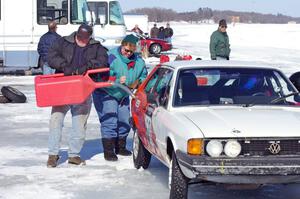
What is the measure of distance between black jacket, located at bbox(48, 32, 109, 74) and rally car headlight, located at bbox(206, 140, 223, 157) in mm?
2734

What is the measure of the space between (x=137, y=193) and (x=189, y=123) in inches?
49.0

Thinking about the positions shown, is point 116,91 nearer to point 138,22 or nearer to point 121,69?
point 121,69

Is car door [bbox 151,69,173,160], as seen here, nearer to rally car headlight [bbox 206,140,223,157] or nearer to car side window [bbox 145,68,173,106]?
car side window [bbox 145,68,173,106]

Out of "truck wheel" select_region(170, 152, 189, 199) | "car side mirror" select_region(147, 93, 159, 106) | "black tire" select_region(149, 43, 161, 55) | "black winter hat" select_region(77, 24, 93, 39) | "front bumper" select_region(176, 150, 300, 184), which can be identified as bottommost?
"black tire" select_region(149, 43, 161, 55)

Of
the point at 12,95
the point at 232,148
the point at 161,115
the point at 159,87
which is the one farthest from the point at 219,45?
the point at 232,148

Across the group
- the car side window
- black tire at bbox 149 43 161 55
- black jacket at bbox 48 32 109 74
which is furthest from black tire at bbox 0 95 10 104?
black tire at bbox 149 43 161 55

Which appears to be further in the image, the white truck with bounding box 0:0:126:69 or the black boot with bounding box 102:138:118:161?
the white truck with bounding box 0:0:126:69

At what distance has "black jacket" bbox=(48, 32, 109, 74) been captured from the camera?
26.8 feet

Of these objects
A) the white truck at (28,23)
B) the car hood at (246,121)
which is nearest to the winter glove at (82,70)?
the car hood at (246,121)

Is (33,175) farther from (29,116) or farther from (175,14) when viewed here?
(175,14)

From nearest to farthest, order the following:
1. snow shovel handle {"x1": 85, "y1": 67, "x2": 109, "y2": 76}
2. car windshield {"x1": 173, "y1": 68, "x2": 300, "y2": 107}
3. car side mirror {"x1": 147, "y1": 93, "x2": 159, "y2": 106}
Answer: car windshield {"x1": 173, "y1": 68, "x2": 300, "y2": 107}, car side mirror {"x1": 147, "y1": 93, "x2": 159, "y2": 106}, snow shovel handle {"x1": 85, "y1": 67, "x2": 109, "y2": 76}

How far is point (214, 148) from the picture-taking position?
5852 mm

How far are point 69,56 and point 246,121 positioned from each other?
2.83 m

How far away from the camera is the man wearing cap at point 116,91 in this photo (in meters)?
8.58
